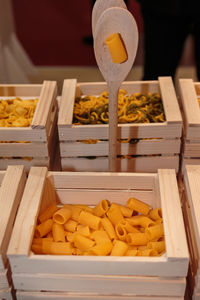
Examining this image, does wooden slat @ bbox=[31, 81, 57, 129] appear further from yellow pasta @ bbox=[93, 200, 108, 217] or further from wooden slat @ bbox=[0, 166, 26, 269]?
yellow pasta @ bbox=[93, 200, 108, 217]

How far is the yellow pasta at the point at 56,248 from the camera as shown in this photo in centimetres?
87

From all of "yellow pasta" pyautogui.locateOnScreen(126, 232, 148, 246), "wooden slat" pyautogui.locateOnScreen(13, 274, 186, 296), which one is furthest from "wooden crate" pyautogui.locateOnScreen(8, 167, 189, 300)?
"yellow pasta" pyautogui.locateOnScreen(126, 232, 148, 246)

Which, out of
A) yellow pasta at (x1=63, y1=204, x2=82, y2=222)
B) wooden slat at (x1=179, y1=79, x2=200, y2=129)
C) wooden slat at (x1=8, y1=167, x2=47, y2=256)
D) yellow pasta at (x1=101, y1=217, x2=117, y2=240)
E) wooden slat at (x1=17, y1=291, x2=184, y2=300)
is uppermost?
wooden slat at (x1=179, y1=79, x2=200, y2=129)

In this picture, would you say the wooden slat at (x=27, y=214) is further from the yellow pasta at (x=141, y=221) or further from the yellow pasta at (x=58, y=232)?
the yellow pasta at (x=141, y=221)

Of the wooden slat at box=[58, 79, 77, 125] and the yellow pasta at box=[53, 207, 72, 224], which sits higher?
the wooden slat at box=[58, 79, 77, 125]

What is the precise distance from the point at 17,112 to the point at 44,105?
0.10 m

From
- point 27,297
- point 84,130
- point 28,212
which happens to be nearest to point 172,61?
point 84,130

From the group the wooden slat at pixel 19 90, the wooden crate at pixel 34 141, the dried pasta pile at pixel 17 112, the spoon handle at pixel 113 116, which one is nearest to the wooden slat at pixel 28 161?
the wooden crate at pixel 34 141

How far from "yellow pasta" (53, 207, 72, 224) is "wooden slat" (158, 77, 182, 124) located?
1.29 ft

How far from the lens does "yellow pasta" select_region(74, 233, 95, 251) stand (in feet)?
2.84

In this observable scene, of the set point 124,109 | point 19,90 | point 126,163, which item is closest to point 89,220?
point 126,163

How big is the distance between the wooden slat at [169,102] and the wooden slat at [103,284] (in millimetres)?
475

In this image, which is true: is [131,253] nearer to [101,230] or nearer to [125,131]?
[101,230]

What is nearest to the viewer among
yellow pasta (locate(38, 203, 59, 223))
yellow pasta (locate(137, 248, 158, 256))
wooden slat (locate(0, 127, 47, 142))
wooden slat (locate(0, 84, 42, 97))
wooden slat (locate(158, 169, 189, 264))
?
wooden slat (locate(158, 169, 189, 264))
